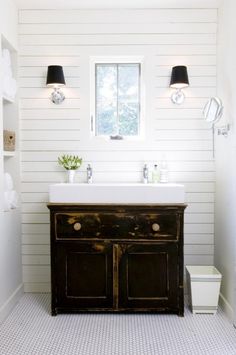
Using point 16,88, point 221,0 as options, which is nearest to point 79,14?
point 16,88

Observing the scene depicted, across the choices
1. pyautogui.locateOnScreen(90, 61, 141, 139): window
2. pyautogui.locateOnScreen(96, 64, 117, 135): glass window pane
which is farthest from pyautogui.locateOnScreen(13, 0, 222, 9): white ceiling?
pyautogui.locateOnScreen(96, 64, 117, 135): glass window pane

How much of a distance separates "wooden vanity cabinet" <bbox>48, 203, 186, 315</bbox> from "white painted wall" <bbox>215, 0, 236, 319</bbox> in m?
0.39

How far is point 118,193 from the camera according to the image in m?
2.87

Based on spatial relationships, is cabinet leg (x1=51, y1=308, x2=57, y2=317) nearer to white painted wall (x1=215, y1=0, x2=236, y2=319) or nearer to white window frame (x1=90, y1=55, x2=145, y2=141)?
white painted wall (x1=215, y1=0, x2=236, y2=319)

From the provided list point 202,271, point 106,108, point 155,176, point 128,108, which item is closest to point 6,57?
point 106,108

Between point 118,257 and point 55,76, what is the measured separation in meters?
1.56

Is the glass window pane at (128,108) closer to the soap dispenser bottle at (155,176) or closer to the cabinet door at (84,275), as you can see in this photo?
the soap dispenser bottle at (155,176)

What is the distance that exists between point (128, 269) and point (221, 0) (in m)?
2.29

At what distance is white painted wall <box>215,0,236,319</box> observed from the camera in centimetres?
285

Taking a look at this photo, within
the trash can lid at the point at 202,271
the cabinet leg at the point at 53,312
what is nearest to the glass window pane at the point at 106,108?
the trash can lid at the point at 202,271

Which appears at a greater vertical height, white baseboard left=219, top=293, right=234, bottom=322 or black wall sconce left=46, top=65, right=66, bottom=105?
black wall sconce left=46, top=65, right=66, bottom=105

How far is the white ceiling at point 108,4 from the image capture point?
3141 mm

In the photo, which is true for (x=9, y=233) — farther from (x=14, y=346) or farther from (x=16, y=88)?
(x=16, y=88)

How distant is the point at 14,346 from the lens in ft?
8.17
